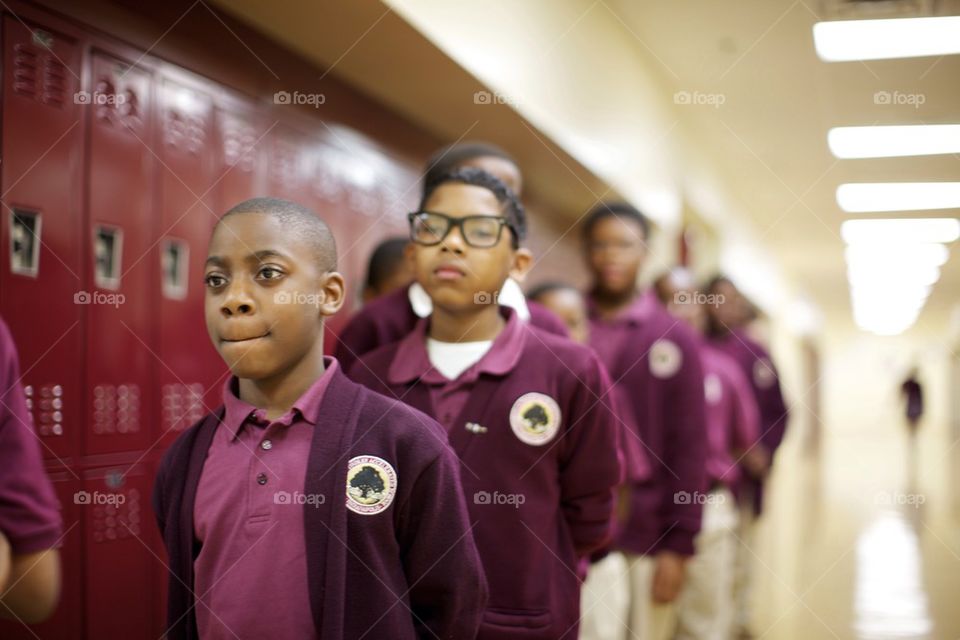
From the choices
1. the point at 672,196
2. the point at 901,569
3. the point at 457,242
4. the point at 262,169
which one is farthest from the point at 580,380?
the point at 672,196

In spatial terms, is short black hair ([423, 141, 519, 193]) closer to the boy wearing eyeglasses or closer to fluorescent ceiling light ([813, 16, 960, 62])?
the boy wearing eyeglasses

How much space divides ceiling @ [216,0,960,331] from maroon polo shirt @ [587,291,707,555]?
121cm

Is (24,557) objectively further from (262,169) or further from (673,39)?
(673,39)

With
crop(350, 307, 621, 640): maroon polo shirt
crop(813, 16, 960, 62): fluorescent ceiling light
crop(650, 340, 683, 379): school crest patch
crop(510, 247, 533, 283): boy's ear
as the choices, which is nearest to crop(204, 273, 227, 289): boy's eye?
crop(350, 307, 621, 640): maroon polo shirt

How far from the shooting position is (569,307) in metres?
3.25

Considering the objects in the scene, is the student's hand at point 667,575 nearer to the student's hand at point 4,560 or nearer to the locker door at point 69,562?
the locker door at point 69,562

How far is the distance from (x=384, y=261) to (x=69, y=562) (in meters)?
1.45

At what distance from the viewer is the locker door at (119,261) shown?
2338 millimetres

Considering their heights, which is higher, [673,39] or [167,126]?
[673,39]

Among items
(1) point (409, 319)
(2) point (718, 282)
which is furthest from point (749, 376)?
(1) point (409, 319)

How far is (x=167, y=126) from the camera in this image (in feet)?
8.53

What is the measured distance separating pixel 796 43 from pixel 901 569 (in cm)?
320

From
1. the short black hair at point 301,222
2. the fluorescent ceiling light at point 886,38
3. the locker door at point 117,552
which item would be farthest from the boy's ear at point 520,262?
the fluorescent ceiling light at point 886,38

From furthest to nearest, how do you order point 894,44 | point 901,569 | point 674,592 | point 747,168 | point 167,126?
point 747,168 → point 901,569 → point 894,44 → point 674,592 → point 167,126
